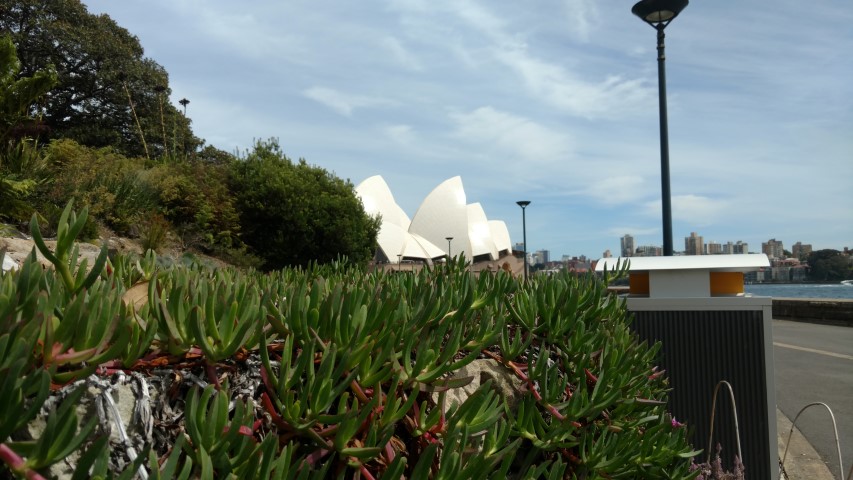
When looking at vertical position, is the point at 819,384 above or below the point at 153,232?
below

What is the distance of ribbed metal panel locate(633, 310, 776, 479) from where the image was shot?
3.65m

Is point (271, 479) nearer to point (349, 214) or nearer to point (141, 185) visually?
point (141, 185)

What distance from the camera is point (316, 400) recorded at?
39.8 inches

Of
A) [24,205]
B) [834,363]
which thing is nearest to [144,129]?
[24,205]

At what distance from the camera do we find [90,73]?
33719mm

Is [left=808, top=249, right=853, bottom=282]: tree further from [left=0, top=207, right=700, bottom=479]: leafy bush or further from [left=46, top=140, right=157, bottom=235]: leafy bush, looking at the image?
[left=0, top=207, right=700, bottom=479]: leafy bush

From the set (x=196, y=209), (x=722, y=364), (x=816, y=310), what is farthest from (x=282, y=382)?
(x=816, y=310)

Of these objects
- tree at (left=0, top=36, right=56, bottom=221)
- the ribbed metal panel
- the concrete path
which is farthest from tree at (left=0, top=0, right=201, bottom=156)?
the ribbed metal panel

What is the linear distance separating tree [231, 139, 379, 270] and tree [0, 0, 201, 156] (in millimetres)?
12776

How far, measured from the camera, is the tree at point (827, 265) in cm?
3391

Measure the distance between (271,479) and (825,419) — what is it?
846cm

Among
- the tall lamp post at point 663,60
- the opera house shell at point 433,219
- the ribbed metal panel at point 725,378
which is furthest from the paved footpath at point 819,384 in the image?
the opera house shell at point 433,219

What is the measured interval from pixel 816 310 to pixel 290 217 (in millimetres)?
17435

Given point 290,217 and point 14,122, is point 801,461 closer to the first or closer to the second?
point 14,122
